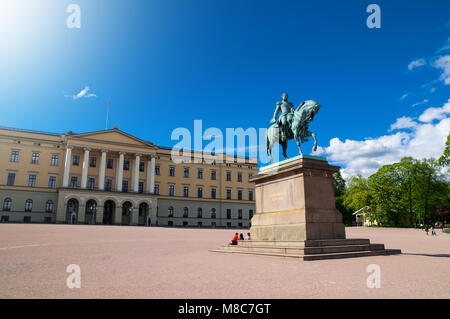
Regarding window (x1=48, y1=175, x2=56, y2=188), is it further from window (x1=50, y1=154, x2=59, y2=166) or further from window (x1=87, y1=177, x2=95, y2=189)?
window (x1=87, y1=177, x2=95, y2=189)

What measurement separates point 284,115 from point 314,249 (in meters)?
6.39

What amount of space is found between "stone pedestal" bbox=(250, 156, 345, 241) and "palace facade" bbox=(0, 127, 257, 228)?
159 ft

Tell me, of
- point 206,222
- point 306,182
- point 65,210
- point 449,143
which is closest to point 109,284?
point 306,182

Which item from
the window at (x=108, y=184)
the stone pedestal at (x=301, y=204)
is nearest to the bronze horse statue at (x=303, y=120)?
the stone pedestal at (x=301, y=204)

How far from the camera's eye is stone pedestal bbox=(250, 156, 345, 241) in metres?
11.5

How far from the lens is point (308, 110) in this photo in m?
13.2

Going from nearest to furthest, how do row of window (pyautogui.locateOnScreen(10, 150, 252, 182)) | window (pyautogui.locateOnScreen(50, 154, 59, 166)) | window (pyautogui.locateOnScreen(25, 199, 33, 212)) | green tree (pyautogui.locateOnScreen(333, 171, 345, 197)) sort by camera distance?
1. window (pyautogui.locateOnScreen(25, 199, 33, 212))
2. row of window (pyautogui.locateOnScreen(10, 150, 252, 182))
3. window (pyautogui.locateOnScreen(50, 154, 59, 166))
4. green tree (pyautogui.locateOnScreen(333, 171, 345, 197))

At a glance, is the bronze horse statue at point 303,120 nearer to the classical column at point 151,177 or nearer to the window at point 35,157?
the classical column at point 151,177

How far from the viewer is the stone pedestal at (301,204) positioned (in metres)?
11.5

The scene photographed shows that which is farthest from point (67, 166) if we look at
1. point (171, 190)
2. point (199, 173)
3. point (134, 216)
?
point (199, 173)

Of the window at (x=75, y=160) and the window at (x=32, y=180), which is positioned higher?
the window at (x=75, y=160)

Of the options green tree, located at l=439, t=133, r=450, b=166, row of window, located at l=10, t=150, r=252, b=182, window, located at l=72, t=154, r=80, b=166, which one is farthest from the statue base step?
row of window, located at l=10, t=150, r=252, b=182

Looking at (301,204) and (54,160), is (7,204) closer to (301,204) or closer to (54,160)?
(54,160)

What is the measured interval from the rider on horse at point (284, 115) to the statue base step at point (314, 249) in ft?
16.4
